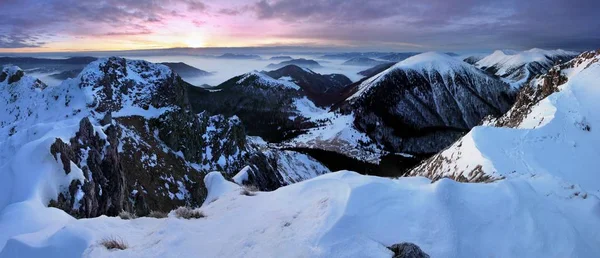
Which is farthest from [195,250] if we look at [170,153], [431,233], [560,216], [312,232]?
[170,153]

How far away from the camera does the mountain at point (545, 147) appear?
929 inches

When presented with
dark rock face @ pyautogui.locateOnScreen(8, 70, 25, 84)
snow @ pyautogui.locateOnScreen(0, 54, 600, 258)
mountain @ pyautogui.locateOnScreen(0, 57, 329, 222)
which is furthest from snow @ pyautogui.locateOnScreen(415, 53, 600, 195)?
dark rock face @ pyautogui.locateOnScreen(8, 70, 25, 84)

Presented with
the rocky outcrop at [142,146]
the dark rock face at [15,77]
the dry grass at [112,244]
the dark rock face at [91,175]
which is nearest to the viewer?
the dry grass at [112,244]

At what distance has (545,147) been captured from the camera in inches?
1070

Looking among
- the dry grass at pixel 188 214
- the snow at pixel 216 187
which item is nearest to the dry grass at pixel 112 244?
the dry grass at pixel 188 214

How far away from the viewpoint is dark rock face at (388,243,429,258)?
311 inches

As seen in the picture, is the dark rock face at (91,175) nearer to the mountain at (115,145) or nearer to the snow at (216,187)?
the mountain at (115,145)

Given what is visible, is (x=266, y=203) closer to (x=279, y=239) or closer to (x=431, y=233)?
(x=279, y=239)

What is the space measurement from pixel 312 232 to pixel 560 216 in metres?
7.79

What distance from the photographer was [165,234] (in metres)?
11.2

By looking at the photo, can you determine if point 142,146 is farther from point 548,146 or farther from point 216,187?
point 548,146

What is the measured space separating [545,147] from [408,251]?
86.8 ft

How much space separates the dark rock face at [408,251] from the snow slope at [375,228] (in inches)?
11.5

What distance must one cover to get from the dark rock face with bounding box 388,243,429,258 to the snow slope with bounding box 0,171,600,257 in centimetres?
29
